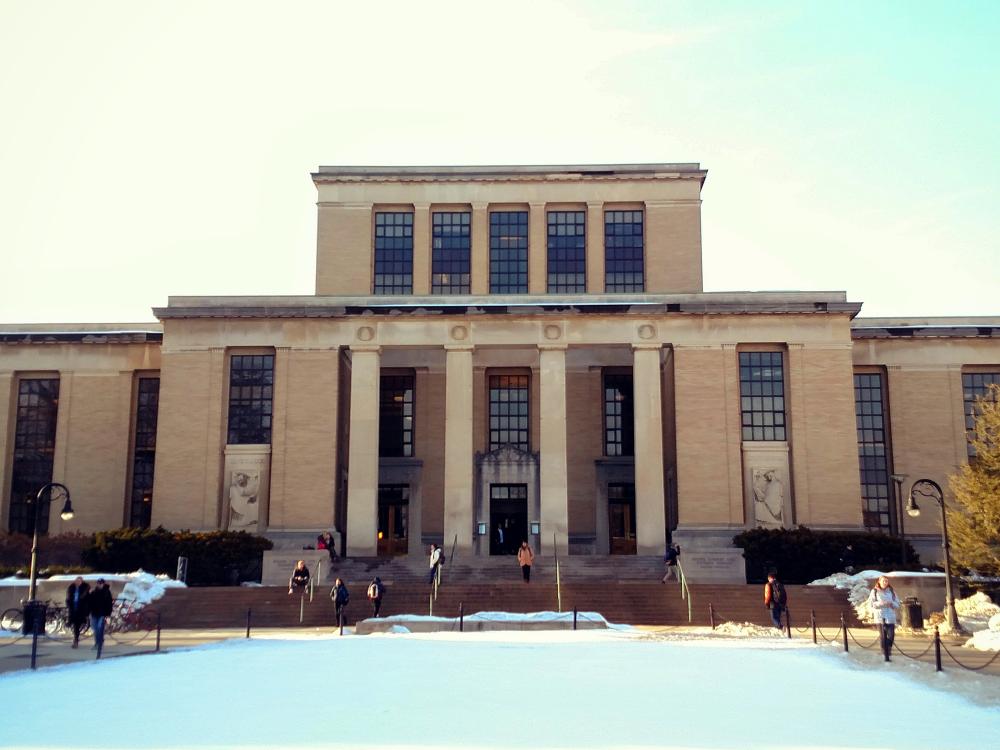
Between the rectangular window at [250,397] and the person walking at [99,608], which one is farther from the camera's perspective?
the rectangular window at [250,397]

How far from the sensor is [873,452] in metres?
48.7

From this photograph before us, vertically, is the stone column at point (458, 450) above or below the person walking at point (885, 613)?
above

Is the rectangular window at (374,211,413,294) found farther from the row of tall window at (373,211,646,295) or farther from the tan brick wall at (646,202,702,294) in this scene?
the tan brick wall at (646,202,702,294)

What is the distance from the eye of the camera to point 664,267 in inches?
1955

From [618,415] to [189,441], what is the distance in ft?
59.2

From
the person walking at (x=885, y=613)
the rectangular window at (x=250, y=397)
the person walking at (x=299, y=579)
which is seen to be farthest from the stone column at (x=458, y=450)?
the person walking at (x=885, y=613)

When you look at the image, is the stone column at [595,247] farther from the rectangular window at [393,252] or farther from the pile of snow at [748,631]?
the pile of snow at [748,631]

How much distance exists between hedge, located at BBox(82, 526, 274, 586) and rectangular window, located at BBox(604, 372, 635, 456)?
54.2ft

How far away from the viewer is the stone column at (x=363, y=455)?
141ft

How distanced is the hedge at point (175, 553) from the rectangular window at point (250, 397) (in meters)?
5.81

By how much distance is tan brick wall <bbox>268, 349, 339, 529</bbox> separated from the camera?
142ft

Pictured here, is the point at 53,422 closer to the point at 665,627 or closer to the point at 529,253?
the point at 529,253

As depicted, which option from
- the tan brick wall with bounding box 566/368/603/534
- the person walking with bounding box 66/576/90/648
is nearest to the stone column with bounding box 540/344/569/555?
the tan brick wall with bounding box 566/368/603/534

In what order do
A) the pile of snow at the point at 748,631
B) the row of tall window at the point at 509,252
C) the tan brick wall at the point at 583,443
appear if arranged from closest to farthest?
the pile of snow at the point at 748,631 → the tan brick wall at the point at 583,443 → the row of tall window at the point at 509,252
